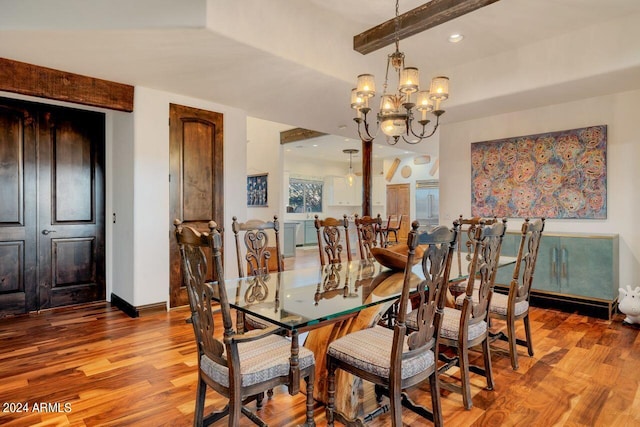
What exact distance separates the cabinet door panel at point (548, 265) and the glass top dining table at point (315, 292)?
1.86 meters

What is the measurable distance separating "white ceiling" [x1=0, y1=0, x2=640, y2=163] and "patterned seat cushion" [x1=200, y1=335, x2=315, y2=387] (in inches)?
86.8

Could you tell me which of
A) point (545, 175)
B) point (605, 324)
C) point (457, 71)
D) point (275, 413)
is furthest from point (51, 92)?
point (605, 324)

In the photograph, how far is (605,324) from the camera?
3.58 m

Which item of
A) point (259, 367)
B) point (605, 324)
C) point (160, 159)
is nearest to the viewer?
point (259, 367)

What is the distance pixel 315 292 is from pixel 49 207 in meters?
3.59

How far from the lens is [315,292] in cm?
204

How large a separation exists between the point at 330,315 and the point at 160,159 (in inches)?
122

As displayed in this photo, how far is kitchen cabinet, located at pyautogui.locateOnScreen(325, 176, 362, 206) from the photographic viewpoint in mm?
12055

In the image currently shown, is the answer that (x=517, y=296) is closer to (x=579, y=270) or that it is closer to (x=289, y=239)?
(x=579, y=270)

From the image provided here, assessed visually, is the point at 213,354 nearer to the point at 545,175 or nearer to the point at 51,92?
the point at 51,92

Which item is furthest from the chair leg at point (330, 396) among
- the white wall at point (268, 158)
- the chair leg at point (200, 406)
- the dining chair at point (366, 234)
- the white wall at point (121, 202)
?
the white wall at point (268, 158)

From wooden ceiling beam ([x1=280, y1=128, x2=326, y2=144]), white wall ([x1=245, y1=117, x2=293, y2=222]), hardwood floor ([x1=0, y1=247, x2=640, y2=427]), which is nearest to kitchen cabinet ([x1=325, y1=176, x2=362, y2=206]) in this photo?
wooden ceiling beam ([x1=280, y1=128, x2=326, y2=144])

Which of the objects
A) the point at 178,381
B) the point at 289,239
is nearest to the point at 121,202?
the point at 178,381

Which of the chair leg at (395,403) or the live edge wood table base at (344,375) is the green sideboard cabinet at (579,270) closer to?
the live edge wood table base at (344,375)
